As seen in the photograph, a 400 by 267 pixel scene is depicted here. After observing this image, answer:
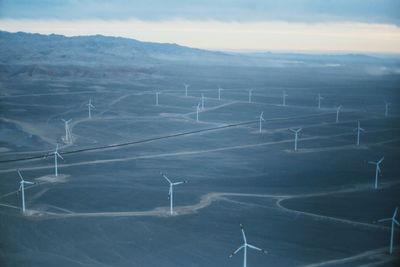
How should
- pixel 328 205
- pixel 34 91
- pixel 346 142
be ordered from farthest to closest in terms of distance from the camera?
pixel 34 91, pixel 346 142, pixel 328 205

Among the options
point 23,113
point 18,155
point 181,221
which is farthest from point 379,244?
point 23,113

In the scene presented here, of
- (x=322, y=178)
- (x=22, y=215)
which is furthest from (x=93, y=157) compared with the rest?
(x=322, y=178)

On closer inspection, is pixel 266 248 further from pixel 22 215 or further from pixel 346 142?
pixel 346 142

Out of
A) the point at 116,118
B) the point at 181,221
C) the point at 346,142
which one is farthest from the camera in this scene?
the point at 116,118

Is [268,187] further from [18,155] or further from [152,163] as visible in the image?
[18,155]

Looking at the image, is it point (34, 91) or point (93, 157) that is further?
point (34, 91)

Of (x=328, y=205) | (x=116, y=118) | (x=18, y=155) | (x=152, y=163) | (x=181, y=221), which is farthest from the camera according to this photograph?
(x=116, y=118)
